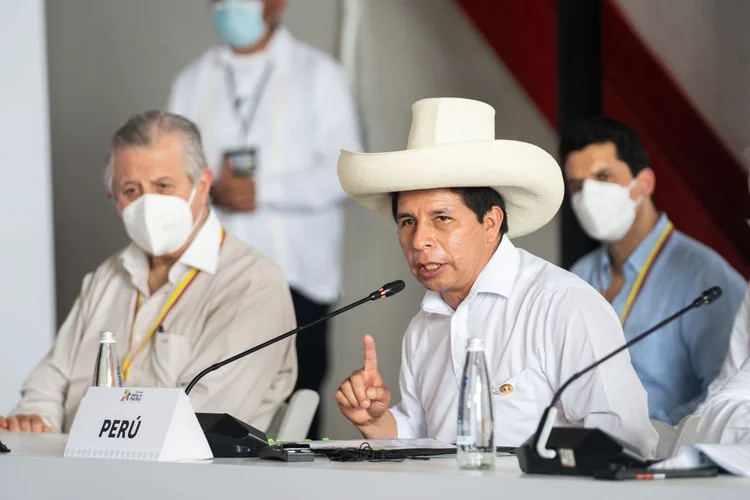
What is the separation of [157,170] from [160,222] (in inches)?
7.2

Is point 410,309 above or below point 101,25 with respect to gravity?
below

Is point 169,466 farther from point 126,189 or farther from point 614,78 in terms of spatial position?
point 614,78

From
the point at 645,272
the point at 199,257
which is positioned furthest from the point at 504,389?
the point at 645,272

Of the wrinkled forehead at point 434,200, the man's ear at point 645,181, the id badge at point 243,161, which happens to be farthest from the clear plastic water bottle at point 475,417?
the id badge at point 243,161

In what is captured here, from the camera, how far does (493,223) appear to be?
9.05ft

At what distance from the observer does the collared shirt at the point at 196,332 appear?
3.29 m

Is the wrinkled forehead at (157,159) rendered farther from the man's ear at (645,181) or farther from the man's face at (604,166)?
the man's ear at (645,181)

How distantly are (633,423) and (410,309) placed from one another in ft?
9.25

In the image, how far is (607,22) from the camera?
494 cm

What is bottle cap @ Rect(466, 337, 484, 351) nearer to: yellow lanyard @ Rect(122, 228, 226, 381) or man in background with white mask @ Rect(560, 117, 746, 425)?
yellow lanyard @ Rect(122, 228, 226, 381)

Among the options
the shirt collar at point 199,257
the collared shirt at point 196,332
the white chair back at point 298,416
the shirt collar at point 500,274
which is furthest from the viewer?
the shirt collar at point 199,257

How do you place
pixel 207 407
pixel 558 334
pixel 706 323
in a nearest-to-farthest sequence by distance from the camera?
pixel 558 334 < pixel 207 407 < pixel 706 323

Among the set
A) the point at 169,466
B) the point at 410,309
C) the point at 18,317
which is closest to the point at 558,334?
the point at 169,466

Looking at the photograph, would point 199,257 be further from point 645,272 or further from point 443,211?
point 645,272
